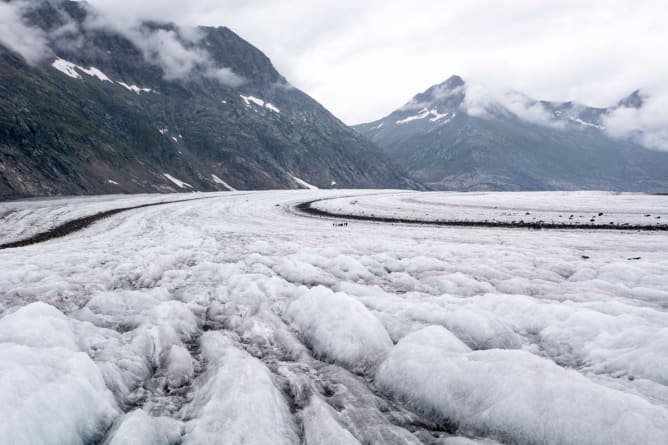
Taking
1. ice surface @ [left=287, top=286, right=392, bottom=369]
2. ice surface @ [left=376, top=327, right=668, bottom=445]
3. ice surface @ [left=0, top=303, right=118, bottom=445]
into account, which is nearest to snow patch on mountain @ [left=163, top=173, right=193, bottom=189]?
ice surface @ [left=287, top=286, right=392, bottom=369]

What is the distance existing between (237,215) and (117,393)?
2861 cm

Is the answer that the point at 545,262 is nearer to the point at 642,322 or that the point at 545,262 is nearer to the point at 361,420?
the point at 642,322

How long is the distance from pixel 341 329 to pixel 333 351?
52 cm

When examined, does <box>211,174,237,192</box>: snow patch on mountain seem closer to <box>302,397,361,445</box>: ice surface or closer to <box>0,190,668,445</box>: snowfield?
<box>0,190,668,445</box>: snowfield

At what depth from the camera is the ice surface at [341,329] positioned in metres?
7.24

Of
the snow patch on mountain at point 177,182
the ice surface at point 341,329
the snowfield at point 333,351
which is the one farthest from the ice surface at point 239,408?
the snow patch on mountain at point 177,182

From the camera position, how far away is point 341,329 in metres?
7.77

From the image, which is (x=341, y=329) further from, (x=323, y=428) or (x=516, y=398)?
(x=516, y=398)

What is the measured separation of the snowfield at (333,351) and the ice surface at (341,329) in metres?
0.04

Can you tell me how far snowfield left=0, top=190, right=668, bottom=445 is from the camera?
491 centimetres

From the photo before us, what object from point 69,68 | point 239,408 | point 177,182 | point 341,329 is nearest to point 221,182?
point 177,182

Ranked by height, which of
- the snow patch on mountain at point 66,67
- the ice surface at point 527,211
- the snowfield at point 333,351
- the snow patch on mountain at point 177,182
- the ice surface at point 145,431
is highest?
the snow patch on mountain at point 66,67

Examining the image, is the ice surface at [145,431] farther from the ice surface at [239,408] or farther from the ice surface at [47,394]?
the ice surface at [47,394]

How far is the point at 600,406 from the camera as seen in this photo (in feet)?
15.8
